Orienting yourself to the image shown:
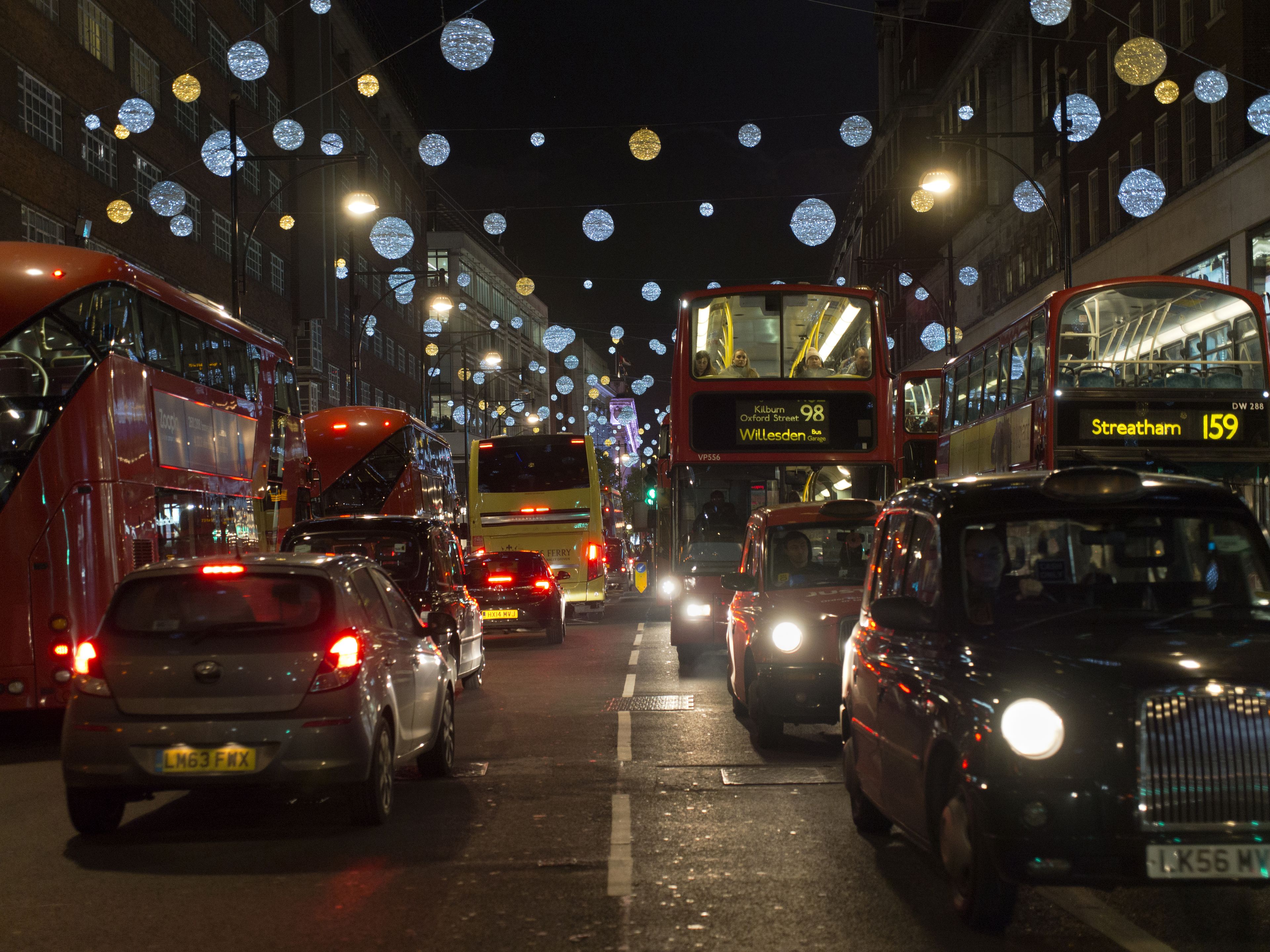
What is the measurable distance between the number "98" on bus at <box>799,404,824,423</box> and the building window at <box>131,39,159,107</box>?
23.1m

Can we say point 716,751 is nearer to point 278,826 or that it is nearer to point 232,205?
point 278,826

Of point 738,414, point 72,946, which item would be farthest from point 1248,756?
point 738,414

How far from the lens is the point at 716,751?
11398 millimetres

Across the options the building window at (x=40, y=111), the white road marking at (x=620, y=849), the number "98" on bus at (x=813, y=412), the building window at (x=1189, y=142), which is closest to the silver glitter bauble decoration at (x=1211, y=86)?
the building window at (x=1189, y=142)

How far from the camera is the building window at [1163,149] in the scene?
34750 mm

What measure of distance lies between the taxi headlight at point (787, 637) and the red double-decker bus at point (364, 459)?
1795cm

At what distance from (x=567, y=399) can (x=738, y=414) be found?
407 feet

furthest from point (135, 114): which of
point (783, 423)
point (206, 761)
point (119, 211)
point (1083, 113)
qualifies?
point (206, 761)

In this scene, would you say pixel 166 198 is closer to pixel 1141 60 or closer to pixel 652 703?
pixel 652 703

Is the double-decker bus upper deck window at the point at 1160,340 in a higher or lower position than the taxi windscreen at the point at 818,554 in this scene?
higher

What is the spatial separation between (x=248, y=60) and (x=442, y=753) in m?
12.1

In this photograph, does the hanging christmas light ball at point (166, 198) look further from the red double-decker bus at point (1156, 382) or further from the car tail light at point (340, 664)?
the car tail light at point (340, 664)

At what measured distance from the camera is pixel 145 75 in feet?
123

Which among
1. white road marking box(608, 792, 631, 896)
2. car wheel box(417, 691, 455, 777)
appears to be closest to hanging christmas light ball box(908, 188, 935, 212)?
car wheel box(417, 691, 455, 777)
